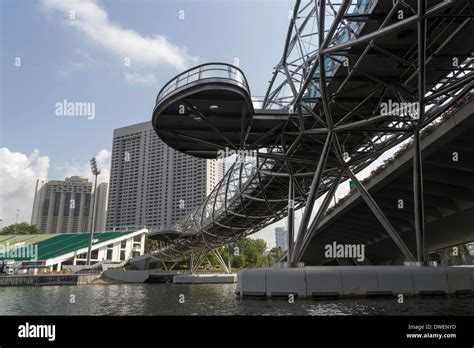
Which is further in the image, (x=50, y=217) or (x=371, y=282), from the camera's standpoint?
(x=50, y=217)

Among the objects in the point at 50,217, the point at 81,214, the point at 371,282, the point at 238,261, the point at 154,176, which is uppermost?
the point at 154,176

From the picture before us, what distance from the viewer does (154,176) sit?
12031 centimetres

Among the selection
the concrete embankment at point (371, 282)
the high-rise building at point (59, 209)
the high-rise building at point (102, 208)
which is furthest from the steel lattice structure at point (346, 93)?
the high-rise building at point (102, 208)

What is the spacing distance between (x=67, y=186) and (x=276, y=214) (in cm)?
11538

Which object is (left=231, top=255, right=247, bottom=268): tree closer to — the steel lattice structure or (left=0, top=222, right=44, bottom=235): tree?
(left=0, top=222, right=44, bottom=235): tree

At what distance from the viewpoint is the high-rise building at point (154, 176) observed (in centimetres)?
11800

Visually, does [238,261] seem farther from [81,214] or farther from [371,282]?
[371,282]

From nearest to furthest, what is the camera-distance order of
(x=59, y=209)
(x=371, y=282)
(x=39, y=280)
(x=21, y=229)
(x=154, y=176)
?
(x=371, y=282)
(x=39, y=280)
(x=154, y=176)
(x=21, y=229)
(x=59, y=209)

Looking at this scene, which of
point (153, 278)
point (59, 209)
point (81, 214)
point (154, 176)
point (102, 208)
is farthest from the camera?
point (102, 208)

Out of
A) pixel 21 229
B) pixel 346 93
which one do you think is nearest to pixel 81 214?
pixel 21 229

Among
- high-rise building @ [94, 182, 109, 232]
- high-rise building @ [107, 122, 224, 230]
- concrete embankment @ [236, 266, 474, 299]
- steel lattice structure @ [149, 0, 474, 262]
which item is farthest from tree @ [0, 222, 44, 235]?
concrete embankment @ [236, 266, 474, 299]
